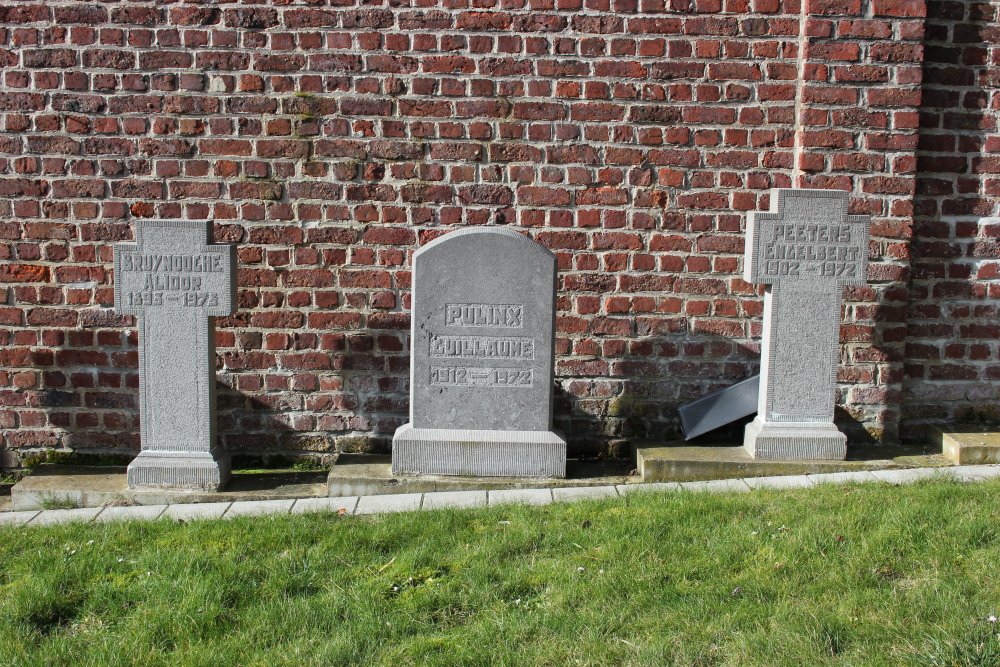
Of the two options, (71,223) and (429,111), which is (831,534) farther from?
(71,223)

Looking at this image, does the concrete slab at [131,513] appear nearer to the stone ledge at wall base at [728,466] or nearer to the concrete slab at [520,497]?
the concrete slab at [520,497]

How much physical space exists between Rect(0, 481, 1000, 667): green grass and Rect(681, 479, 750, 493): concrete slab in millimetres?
279

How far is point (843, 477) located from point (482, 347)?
1970 millimetres

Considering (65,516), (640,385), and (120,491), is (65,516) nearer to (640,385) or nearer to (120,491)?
(120,491)

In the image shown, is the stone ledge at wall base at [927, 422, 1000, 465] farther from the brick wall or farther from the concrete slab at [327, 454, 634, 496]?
the concrete slab at [327, 454, 634, 496]

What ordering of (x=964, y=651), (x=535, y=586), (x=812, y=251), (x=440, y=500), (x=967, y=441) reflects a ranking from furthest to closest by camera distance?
(x=967, y=441) < (x=812, y=251) < (x=440, y=500) < (x=535, y=586) < (x=964, y=651)

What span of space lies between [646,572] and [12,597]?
2309 mm

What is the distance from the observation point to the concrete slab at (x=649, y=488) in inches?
173

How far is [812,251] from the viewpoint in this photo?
15.5 ft

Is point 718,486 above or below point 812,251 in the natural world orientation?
below

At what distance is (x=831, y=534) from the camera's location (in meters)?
3.57

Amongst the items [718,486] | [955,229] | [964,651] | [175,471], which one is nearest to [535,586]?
[964,651]

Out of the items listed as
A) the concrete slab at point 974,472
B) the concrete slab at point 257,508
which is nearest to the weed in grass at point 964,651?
the concrete slab at point 974,472

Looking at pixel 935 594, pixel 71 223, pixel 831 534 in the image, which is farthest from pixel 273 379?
pixel 935 594
